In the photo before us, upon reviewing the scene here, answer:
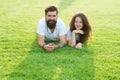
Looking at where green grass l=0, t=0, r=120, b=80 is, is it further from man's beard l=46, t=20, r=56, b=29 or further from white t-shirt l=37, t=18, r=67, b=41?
man's beard l=46, t=20, r=56, b=29

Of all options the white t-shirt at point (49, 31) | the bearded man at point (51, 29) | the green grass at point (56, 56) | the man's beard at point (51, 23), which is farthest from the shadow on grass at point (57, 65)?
the man's beard at point (51, 23)

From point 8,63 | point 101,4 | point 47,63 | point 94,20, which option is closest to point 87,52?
point 47,63

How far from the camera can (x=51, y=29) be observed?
7.42 m

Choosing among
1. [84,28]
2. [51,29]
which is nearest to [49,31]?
[51,29]

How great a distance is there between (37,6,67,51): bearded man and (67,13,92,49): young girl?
0.19 m

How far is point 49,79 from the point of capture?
5281 mm

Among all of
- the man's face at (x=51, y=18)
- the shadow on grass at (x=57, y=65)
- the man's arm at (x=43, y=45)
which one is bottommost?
the shadow on grass at (x=57, y=65)

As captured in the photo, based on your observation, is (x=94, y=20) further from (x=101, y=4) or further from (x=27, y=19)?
(x=101, y=4)

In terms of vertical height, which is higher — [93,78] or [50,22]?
[50,22]

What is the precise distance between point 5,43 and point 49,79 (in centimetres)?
266

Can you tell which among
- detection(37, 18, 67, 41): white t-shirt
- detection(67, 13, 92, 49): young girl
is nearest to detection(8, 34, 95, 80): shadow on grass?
detection(67, 13, 92, 49): young girl

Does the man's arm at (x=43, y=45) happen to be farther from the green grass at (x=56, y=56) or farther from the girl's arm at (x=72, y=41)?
the girl's arm at (x=72, y=41)

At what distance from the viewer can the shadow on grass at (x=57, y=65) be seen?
541 centimetres

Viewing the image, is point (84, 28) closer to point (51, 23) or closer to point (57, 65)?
point (51, 23)
